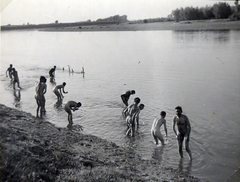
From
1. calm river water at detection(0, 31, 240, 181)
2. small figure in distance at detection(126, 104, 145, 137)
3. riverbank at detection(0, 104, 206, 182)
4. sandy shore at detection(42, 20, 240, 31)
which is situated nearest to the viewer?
riverbank at detection(0, 104, 206, 182)

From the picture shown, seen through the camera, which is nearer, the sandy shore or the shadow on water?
the shadow on water

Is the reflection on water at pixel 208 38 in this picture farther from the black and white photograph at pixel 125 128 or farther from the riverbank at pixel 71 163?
the riverbank at pixel 71 163

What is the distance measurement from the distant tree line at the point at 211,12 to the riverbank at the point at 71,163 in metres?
22.8

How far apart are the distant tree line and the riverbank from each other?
74.9 ft

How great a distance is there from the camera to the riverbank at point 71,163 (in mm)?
6312

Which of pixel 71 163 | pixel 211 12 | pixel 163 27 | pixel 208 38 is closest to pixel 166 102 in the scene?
pixel 71 163

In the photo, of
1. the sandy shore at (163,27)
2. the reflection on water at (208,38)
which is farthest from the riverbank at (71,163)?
the sandy shore at (163,27)

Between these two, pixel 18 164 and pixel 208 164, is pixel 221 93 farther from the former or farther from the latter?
pixel 18 164

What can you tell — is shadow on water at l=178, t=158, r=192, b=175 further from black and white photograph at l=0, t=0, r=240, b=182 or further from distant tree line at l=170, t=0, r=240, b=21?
distant tree line at l=170, t=0, r=240, b=21

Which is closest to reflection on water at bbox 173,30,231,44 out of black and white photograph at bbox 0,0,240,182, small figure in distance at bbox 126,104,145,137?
black and white photograph at bbox 0,0,240,182

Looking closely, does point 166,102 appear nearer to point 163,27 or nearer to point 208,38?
point 208,38

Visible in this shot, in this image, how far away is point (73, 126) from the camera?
1275cm

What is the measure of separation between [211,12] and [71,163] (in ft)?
137

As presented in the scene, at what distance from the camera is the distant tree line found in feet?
113
